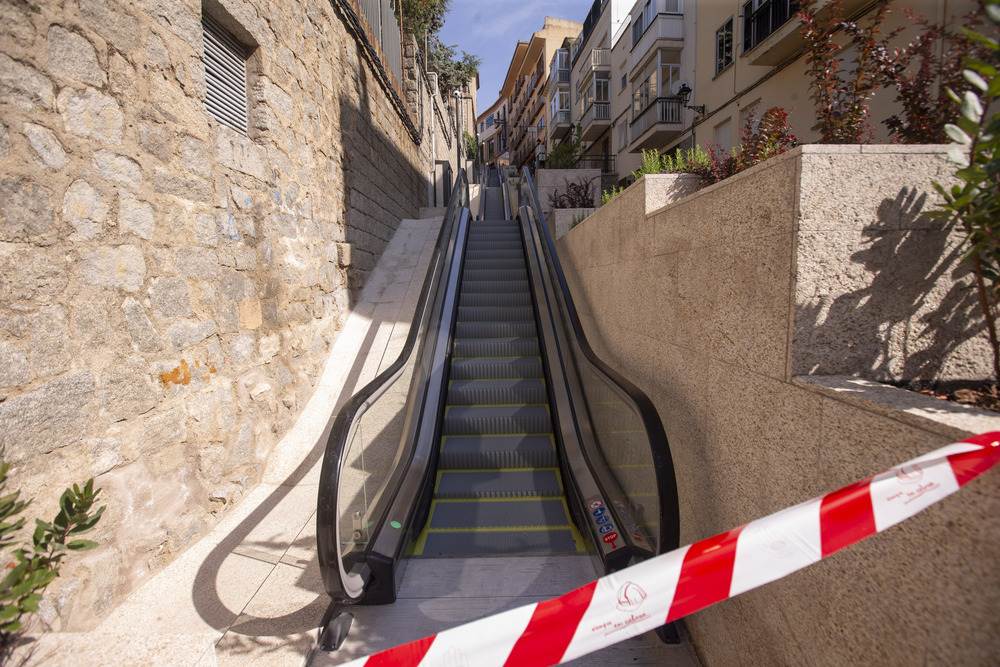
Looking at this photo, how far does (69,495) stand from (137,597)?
119 centimetres

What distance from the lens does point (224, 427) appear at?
3.46 metres

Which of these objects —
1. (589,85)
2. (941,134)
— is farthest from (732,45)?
(941,134)

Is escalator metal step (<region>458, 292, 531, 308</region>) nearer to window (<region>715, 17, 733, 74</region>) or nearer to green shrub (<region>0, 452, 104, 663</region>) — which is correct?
green shrub (<region>0, 452, 104, 663</region>)

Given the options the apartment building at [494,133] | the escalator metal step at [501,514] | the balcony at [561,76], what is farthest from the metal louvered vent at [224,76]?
the apartment building at [494,133]

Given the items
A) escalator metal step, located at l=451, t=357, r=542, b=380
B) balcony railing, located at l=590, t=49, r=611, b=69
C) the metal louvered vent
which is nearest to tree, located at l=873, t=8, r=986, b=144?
escalator metal step, located at l=451, t=357, r=542, b=380

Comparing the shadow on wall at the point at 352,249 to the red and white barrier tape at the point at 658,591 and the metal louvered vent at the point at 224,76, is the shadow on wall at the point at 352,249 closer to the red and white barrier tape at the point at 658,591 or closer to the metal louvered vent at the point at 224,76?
the red and white barrier tape at the point at 658,591

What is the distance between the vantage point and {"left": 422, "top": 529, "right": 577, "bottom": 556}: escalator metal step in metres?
3.18

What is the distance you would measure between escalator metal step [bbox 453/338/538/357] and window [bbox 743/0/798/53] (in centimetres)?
958

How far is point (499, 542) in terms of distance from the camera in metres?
3.27

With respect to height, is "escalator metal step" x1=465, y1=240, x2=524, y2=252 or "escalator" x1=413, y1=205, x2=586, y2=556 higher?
"escalator metal step" x1=465, y1=240, x2=524, y2=252

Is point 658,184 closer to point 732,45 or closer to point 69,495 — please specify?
point 69,495

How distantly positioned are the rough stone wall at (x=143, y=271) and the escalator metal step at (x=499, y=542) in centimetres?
158

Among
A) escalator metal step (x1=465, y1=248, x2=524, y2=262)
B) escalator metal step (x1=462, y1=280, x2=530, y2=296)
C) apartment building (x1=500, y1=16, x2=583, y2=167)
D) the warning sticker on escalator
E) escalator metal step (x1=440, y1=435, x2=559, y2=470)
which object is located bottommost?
the warning sticker on escalator

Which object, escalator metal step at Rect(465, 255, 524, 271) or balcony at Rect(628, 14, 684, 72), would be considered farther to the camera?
balcony at Rect(628, 14, 684, 72)
